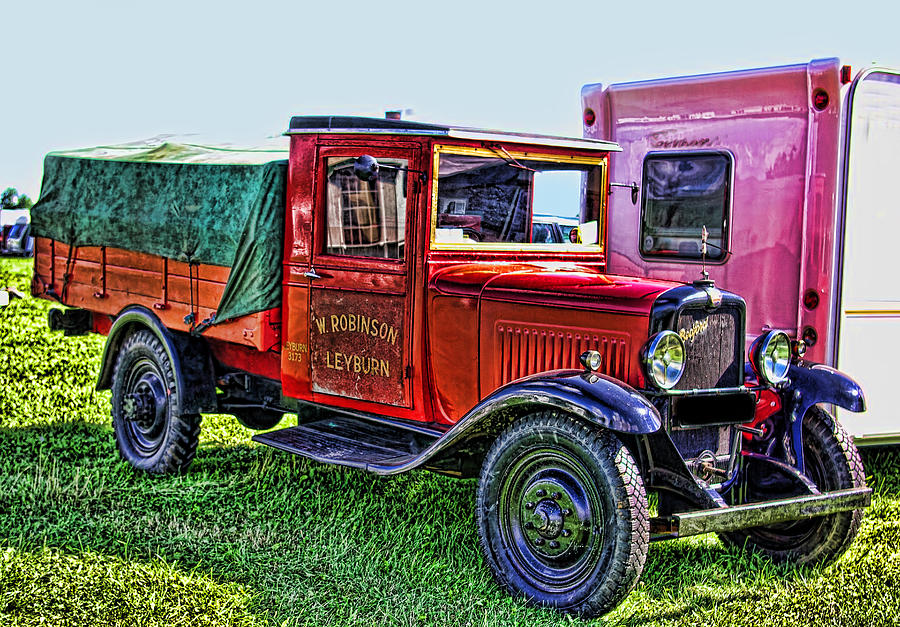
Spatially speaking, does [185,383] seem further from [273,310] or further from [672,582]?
[672,582]

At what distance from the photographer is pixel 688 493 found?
4430mm

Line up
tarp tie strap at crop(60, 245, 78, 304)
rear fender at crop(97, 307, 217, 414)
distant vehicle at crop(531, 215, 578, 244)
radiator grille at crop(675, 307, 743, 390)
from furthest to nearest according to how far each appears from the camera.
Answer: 1. tarp tie strap at crop(60, 245, 78, 304)
2. rear fender at crop(97, 307, 217, 414)
3. distant vehicle at crop(531, 215, 578, 244)
4. radiator grille at crop(675, 307, 743, 390)

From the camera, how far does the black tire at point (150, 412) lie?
6.45 meters

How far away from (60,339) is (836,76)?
8483 millimetres

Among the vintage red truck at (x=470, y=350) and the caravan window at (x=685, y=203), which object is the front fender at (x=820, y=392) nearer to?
the vintage red truck at (x=470, y=350)

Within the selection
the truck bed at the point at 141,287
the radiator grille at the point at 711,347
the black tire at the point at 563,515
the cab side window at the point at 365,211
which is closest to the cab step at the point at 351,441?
the truck bed at the point at 141,287

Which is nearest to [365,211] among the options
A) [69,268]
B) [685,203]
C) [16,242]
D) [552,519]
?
[552,519]

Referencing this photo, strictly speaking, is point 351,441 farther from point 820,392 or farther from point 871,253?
point 871,253

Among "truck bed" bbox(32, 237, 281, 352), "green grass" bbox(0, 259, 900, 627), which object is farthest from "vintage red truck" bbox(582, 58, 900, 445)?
"truck bed" bbox(32, 237, 281, 352)

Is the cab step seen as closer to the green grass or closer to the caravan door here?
the green grass

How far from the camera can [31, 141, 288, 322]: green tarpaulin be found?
5.99 metres

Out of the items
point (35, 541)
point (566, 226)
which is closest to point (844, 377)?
point (566, 226)

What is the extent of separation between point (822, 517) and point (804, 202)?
1956mm

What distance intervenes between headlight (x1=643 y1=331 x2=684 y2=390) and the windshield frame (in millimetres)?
1371
